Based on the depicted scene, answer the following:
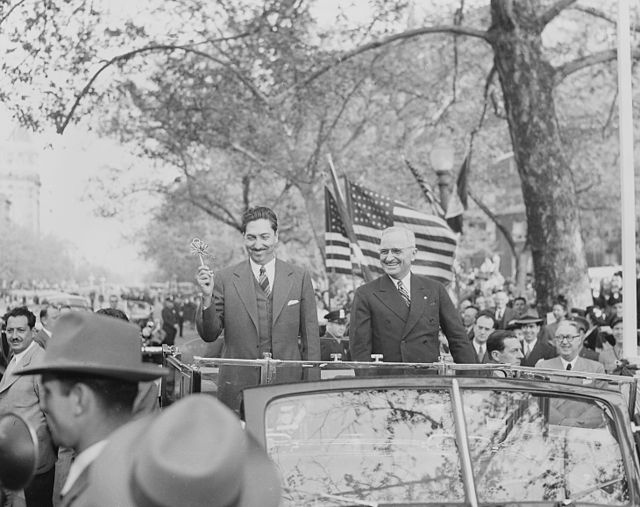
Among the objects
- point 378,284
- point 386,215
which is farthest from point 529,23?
point 378,284

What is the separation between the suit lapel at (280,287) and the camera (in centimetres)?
740

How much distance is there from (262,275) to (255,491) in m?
5.08

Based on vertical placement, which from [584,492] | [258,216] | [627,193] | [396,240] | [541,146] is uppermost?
[541,146]

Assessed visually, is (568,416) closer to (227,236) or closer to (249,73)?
(249,73)

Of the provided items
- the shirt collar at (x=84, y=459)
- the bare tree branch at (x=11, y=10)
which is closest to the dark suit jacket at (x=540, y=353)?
the shirt collar at (x=84, y=459)

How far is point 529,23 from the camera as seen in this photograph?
20.2 meters

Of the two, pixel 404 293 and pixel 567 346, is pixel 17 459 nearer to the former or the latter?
pixel 404 293

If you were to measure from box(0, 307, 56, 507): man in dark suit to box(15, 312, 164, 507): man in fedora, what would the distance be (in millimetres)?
4440

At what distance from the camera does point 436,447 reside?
4.91 metres

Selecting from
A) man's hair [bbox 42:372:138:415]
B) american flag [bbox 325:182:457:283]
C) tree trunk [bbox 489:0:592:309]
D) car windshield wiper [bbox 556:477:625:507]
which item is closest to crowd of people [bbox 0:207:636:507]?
man's hair [bbox 42:372:138:415]

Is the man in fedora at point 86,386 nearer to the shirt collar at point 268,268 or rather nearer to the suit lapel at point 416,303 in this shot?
the shirt collar at point 268,268

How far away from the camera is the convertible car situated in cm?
479

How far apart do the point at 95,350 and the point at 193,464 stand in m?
0.78

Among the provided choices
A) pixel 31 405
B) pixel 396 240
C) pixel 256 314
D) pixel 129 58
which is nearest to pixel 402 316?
pixel 396 240
